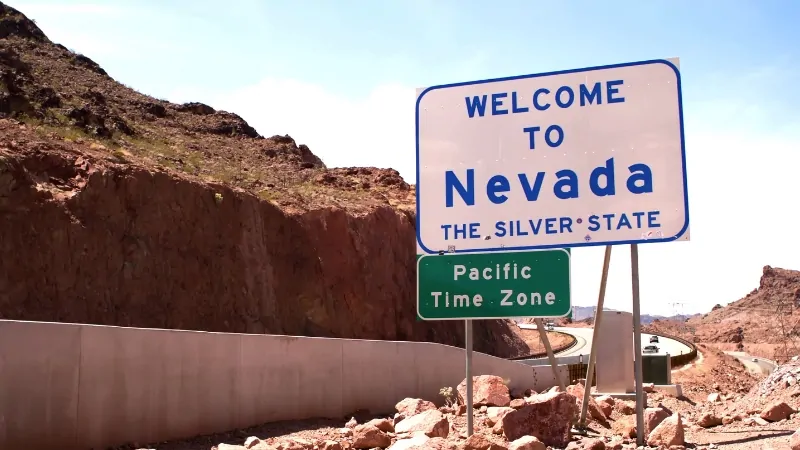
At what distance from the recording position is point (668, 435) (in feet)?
24.6

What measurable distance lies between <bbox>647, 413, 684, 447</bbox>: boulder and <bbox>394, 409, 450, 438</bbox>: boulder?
2.27 metres

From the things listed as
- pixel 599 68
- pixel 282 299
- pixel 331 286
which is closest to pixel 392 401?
pixel 599 68

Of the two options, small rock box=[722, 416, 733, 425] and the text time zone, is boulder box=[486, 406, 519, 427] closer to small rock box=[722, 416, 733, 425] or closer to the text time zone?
the text time zone

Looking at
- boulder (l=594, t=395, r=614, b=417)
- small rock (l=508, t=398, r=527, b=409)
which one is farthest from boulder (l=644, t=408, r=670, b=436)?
boulder (l=594, t=395, r=614, b=417)

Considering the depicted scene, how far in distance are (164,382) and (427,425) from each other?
3160 mm

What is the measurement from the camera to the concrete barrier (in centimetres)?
746

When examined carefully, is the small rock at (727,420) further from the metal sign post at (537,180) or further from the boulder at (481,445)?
the boulder at (481,445)

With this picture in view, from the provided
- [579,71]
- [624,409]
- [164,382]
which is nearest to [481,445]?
[579,71]

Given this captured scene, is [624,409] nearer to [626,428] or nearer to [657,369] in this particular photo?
[626,428]

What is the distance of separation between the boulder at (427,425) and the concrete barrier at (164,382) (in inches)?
98.1

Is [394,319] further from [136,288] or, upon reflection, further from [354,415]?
[354,415]

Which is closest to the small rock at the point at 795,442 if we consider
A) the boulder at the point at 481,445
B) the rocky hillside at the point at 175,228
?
the boulder at the point at 481,445

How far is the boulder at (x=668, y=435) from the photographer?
293 inches

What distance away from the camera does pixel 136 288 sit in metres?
22.4
